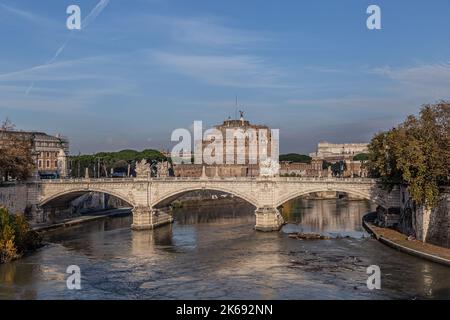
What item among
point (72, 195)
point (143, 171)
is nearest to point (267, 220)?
point (143, 171)

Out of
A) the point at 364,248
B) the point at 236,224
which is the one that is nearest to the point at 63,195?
the point at 236,224

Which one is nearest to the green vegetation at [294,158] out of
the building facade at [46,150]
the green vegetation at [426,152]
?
the building facade at [46,150]

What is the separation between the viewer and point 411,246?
42.5 metres

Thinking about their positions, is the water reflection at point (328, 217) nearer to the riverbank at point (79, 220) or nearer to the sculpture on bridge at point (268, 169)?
the sculpture on bridge at point (268, 169)

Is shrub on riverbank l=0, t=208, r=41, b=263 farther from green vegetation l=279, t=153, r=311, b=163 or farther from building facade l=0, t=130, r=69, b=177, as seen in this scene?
green vegetation l=279, t=153, r=311, b=163

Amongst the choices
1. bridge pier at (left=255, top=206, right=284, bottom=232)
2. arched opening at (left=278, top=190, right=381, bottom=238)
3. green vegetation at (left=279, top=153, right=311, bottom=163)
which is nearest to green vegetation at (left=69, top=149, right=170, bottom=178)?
arched opening at (left=278, top=190, right=381, bottom=238)

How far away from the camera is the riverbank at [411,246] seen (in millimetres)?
37906

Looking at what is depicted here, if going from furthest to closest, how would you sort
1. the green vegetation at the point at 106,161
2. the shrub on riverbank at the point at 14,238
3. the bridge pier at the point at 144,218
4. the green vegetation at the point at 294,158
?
the green vegetation at the point at 294,158, the green vegetation at the point at 106,161, the bridge pier at the point at 144,218, the shrub on riverbank at the point at 14,238

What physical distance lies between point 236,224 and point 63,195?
64.0 ft

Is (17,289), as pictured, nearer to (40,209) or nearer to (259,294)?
(259,294)

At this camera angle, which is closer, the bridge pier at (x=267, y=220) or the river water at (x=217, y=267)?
the river water at (x=217, y=267)

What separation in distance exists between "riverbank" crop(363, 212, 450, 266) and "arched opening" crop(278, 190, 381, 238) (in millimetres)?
3382

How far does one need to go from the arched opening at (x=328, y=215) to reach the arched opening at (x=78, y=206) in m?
19.0

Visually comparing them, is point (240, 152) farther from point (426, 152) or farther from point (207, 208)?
point (426, 152)
